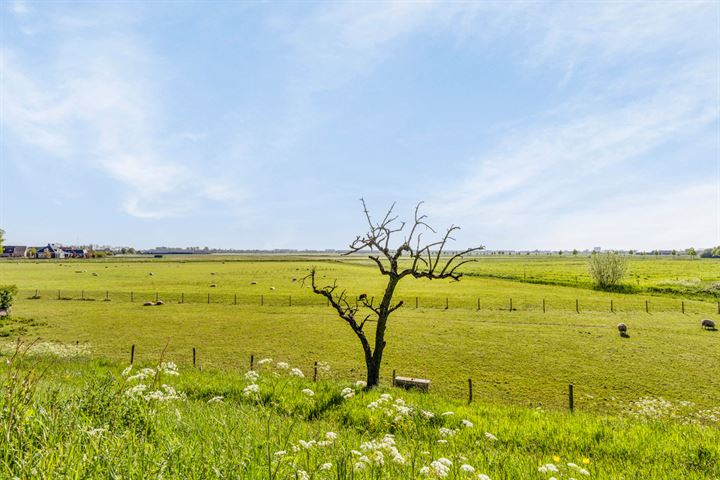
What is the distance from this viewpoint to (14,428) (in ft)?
14.5

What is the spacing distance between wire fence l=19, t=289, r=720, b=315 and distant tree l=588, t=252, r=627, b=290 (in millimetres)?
12638

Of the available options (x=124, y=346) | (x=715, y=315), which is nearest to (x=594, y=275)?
(x=715, y=315)

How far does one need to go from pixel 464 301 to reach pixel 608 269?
3527 cm

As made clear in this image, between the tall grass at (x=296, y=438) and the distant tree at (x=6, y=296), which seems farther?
the distant tree at (x=6, y=296)

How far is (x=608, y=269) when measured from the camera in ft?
214

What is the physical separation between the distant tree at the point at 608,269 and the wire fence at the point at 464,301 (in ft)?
41.5

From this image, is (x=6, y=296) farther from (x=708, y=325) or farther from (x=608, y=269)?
(x=608, y=269)

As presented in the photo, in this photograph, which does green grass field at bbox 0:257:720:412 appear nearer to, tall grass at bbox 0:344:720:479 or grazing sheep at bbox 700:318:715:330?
grazing sheep at bbox 700:318:715:330

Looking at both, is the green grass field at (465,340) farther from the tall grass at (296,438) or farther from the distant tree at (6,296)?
the tall grass at (296,438)

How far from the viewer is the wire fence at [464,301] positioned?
44000mm

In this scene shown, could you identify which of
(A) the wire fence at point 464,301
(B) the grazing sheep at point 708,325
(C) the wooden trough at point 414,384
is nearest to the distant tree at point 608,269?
(A) the wire fence at point 464,301

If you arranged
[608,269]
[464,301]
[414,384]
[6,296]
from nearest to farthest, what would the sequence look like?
1. [414,384]
2. [6,296]
3. [464,301]
4. [608,269]

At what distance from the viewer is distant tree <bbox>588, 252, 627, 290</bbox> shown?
2542 inches

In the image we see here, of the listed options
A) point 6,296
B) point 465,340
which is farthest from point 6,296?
point 465,340
